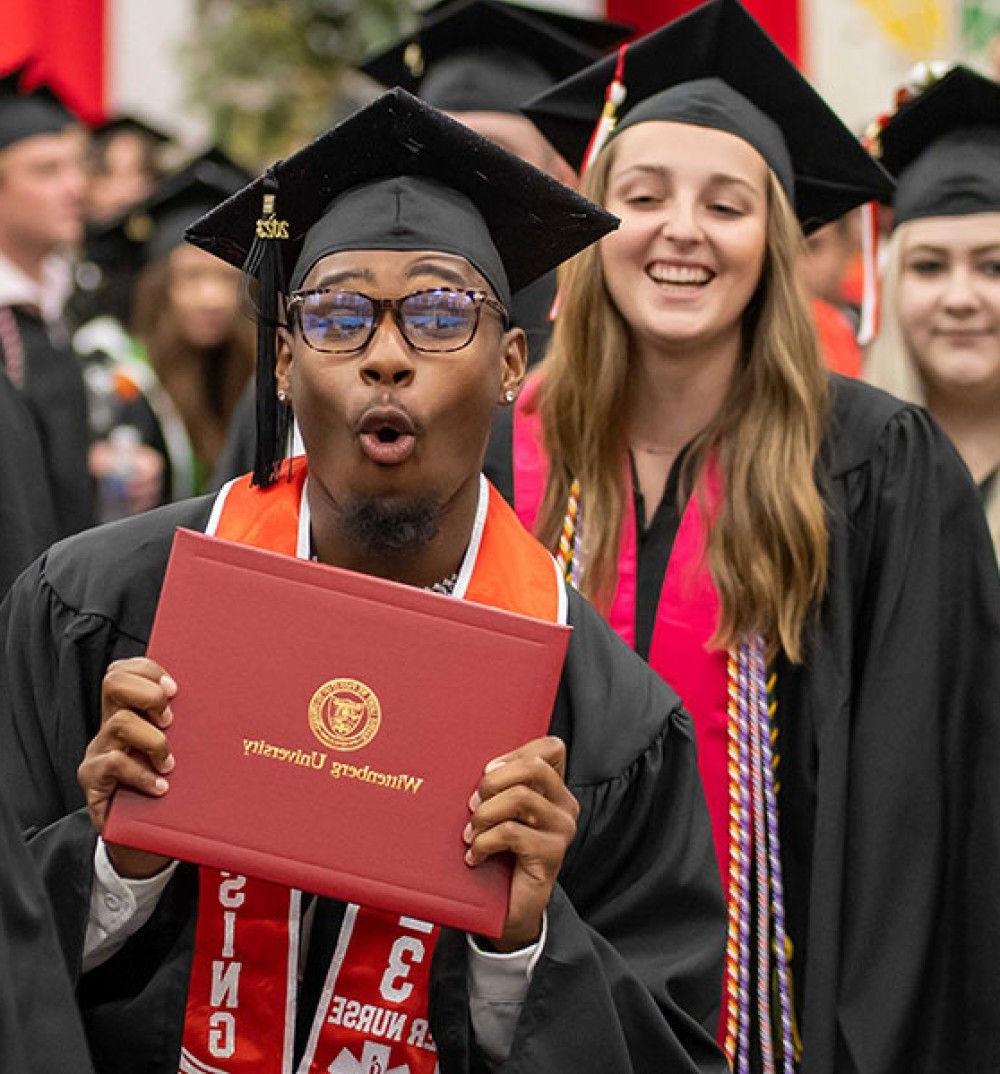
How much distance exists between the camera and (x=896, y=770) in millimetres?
4168

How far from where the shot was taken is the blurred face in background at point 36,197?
297 inches

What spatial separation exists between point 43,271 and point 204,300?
584 millimetres

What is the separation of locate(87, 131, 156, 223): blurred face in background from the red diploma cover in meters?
7.54

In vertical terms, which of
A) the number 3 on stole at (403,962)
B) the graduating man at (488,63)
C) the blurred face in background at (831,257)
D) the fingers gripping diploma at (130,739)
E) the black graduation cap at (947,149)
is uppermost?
the blurred face in background at (831,257)

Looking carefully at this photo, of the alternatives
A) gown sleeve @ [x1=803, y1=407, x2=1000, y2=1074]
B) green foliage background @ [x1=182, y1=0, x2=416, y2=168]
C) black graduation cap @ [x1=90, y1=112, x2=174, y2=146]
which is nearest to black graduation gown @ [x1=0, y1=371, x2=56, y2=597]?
gown sleeve @ [x1=803, y1=407, x2=1000, y2=1074]

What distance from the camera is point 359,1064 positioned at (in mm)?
3219

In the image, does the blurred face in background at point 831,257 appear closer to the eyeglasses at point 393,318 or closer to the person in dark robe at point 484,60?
the person in dark robe at point 484,60

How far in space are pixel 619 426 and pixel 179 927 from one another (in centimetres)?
161

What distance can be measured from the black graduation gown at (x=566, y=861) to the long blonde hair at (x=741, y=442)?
0.81 m

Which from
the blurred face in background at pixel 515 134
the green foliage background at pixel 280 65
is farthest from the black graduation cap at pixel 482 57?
the green foliage background at pixel 280 65

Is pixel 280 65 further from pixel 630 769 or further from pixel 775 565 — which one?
pixel 630 769

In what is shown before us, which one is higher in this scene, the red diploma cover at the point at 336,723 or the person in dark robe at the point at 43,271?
the person in dark robe at the point at 43,271

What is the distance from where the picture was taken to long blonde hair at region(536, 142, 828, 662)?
419 cm

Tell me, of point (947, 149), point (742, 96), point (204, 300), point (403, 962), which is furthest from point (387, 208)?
point (204, 300)
